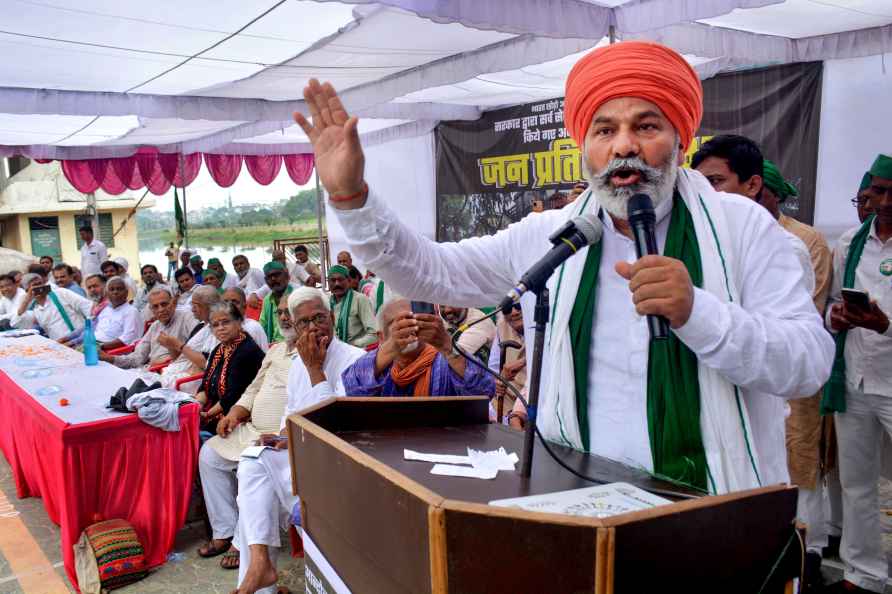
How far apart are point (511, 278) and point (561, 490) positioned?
2.28ft

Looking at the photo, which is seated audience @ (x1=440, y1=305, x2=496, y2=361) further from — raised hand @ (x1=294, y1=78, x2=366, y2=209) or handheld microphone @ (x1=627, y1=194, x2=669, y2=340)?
handheld microphone @ (x1=627, y1=194, x2=669, y2=340)

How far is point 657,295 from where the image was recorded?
3.42 feet

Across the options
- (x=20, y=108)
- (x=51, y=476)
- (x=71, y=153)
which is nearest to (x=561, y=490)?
(x=51, y=476)

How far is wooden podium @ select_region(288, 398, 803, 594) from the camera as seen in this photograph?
77 cm

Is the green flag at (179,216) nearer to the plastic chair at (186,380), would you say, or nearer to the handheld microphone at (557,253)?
the plastic chair at (186,380)

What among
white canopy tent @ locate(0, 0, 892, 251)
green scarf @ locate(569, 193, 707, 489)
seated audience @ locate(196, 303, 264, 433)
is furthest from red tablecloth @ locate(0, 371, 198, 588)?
green scarf @ locate(569, 193, 707, 489)

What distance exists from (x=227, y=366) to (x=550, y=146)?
5.19 metres

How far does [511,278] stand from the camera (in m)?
1.66

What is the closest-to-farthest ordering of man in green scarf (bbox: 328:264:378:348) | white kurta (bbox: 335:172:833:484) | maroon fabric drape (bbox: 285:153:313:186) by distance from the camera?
white kurta (bbox: 335:172:833:484), man in green scarf (bbox: 328:264:378:348), maroon fabric drape (bbox: 285:153:313:186)

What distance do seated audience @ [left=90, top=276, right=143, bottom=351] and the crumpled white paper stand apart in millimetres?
6708

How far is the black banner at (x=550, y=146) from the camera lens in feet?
19.6

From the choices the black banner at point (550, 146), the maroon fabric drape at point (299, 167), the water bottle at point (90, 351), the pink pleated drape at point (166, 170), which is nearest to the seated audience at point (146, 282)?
the pink pleated drape at point (166, 170)

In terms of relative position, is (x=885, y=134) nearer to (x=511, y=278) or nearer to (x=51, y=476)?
(x=511, y=278)

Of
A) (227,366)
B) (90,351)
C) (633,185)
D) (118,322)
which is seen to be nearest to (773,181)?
(633,185)
